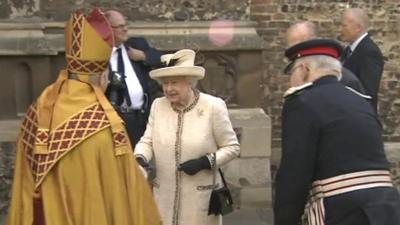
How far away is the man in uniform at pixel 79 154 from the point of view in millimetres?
3600

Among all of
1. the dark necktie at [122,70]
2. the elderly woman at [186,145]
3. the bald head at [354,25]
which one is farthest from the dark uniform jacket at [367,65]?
the elderly woman at [186,145]

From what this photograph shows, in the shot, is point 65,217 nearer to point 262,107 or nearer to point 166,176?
point 166,176

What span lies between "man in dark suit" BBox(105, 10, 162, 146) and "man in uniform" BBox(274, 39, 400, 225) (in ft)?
8.25

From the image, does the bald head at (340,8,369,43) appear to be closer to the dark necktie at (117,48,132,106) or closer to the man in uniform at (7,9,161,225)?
the dark necktie at (117,48,132,106)

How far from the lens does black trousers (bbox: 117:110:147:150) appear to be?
5.95 m

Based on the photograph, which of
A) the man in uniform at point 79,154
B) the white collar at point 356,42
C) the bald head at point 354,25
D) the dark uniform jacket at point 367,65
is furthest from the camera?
the bald head at point 354,25

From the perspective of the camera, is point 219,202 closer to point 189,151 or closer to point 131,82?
point 189,151

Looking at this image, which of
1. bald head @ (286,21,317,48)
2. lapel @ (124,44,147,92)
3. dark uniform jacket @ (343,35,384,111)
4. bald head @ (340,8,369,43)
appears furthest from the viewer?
bald head @ (340,8,369,43)

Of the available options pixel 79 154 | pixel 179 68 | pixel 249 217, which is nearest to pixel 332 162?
pixel 79 154

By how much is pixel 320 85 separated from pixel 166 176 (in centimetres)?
149

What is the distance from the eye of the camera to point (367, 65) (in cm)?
654

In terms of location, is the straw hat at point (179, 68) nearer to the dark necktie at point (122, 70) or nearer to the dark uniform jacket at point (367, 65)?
the dark necktie at point (122, 70)

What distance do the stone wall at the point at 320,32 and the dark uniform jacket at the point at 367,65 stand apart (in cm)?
161

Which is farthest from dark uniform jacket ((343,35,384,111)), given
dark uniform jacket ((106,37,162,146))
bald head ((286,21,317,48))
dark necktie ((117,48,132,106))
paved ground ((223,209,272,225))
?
dark necktie ((117,48,132,106))
